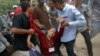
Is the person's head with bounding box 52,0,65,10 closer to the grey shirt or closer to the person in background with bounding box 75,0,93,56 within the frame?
the person in background with bounding box 75,0,93,56

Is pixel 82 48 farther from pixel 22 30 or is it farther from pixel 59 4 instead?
pixel 22 30

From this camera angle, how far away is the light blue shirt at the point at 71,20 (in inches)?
246

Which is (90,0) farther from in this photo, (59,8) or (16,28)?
(16,28)

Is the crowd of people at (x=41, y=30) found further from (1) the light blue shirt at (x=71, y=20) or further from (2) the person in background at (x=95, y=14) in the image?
(2) the person in background at (x=95, y=14)

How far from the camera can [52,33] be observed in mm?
6188

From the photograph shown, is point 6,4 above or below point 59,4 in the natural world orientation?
below

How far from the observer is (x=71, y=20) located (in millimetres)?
6414

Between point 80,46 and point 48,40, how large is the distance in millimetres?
3630

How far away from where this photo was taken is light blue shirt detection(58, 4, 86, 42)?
6246 mm

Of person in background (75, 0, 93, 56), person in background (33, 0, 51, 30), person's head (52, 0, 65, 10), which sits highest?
person's head (52, 0, 65, 10)

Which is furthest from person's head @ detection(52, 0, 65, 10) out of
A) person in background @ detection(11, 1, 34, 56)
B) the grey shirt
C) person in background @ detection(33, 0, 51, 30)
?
the grey shirt

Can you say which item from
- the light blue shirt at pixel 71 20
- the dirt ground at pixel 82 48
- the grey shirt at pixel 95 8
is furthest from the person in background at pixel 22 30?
the dirt ground at pixel 82 48

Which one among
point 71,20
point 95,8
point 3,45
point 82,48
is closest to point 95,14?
point 95,8

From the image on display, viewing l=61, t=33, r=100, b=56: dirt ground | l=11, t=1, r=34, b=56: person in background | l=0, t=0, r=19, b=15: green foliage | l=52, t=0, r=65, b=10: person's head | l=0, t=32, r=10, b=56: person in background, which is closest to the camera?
l=11, t=1, r=34, b=56: person in background
